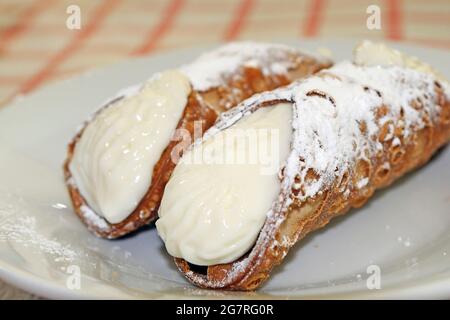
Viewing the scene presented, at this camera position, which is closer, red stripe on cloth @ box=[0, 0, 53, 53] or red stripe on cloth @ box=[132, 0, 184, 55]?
red stripe on cloth @ box=[132, 0, 184, 55]

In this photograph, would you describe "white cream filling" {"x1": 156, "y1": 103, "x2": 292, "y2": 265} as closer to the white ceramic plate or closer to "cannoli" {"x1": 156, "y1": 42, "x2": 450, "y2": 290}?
"cannoli" {"x1": 156, "y1": 42, "x2": 450, "y2": 290}

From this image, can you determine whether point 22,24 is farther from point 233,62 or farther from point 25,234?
point 25,234

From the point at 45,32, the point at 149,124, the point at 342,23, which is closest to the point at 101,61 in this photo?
the point at 45,32

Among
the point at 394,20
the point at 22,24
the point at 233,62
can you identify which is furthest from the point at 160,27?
the point at 233,62

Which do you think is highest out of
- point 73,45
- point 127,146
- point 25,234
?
point 127,146

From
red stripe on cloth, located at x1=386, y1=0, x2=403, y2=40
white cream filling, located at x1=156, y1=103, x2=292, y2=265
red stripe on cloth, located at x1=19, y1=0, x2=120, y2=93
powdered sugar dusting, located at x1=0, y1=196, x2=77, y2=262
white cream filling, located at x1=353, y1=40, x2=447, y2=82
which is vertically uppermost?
white cream filling, located at x1=353, y1=40, x2=447, y2=82

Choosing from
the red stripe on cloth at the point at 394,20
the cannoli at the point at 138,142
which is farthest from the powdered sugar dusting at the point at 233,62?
the red stripe on cloth at the point at 394,20

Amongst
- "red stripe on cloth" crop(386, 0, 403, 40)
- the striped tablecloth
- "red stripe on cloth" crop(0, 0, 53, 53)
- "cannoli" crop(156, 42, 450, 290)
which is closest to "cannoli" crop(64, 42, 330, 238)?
"cannoli" crop(156, 42, 450, 290)
